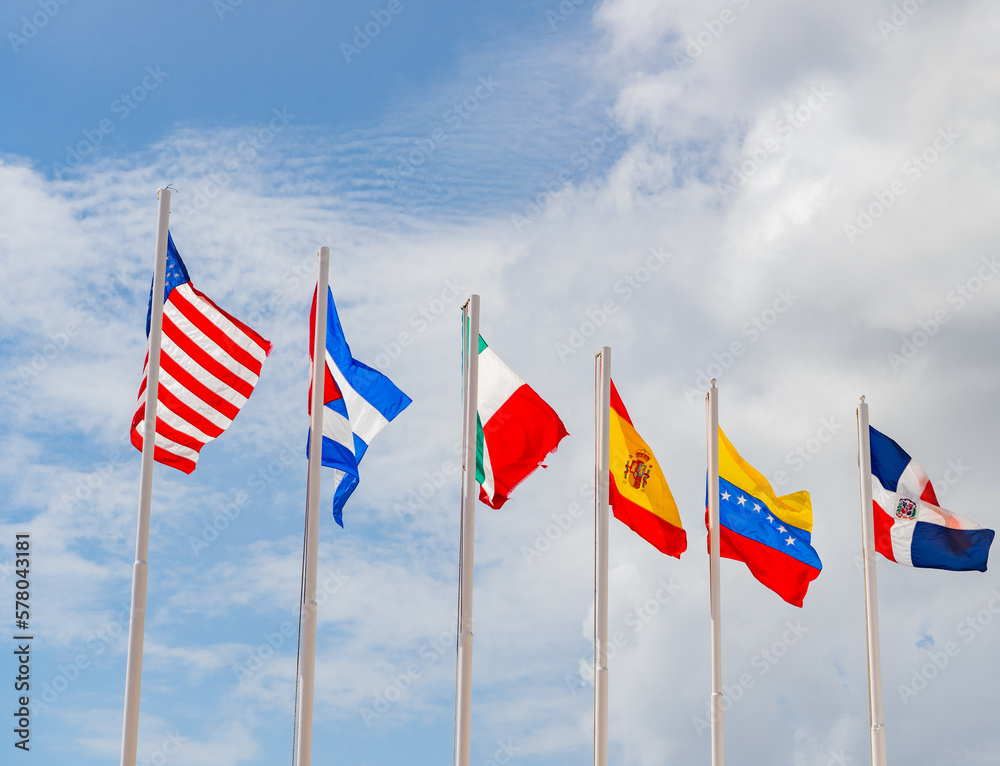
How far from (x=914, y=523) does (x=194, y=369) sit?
16184 mm

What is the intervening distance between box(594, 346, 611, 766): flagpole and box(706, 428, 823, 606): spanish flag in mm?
3842

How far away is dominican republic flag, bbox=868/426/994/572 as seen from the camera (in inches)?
1075

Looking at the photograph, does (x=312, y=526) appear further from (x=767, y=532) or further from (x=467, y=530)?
(x=767, y=532)

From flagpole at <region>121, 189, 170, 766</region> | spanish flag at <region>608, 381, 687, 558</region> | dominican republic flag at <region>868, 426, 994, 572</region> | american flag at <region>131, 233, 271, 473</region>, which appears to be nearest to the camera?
flagpole at <region>121, 189, 170, 766</region>

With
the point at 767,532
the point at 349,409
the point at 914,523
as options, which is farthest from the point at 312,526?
the point at 914,523

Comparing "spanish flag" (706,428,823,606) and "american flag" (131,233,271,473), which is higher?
"american flag" (131,233,271,473)

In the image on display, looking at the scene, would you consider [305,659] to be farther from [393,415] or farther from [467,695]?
[393,415]

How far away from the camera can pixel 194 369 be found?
73.2 feet

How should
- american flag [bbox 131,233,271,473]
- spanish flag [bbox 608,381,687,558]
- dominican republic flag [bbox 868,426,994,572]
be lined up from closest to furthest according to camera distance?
american flag [bbox 131,233,271,473], spanish flag [bbox 608,381,687,558], dominican republic flag [bbox 868,426,994,572]

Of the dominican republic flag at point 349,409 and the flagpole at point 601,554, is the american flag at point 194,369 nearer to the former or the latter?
the dominican republic flag at point 349,409

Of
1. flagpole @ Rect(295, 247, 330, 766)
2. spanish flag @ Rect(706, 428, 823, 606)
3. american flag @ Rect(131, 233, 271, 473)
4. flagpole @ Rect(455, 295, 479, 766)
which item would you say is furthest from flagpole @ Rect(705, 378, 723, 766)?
american flag @ Rect(131, 233, 271, 473)

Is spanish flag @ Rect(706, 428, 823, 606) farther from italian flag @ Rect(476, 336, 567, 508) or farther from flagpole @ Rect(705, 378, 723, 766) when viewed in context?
italian flag @ Rect(476, 336, 567, 508)

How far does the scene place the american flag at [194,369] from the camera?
22047 mm

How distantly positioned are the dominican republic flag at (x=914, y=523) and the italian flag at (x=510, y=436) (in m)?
8.40
